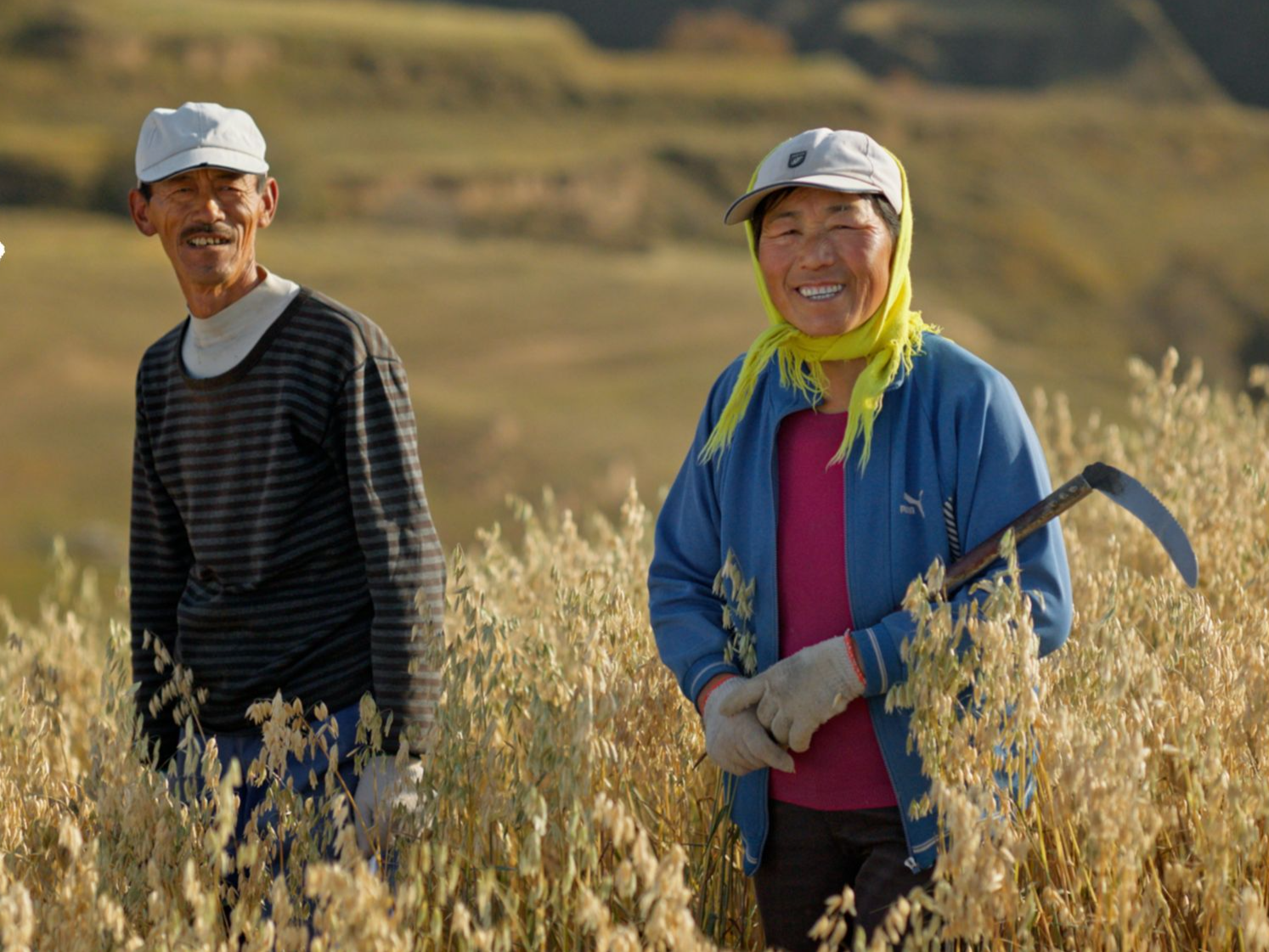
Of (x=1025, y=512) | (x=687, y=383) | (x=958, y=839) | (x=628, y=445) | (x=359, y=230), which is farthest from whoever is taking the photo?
(x=359, y=230)

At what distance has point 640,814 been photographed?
2436 mm

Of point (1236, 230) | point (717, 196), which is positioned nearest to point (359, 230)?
point (717, 196)

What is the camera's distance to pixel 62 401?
928 inches

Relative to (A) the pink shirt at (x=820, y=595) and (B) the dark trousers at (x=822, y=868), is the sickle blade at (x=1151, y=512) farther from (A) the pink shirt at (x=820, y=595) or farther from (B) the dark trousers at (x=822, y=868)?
(B) the dark trousers at (x=822, y=868)

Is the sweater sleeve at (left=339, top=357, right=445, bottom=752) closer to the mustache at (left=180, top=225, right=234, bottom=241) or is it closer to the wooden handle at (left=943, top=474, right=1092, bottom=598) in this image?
the mustache at (left=180, top=225, right=234, bottom=241)

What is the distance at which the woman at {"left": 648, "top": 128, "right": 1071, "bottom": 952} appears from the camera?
2049mm

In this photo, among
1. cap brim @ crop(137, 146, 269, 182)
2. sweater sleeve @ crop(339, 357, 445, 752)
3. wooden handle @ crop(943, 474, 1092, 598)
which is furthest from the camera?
cap brim @ crop(137, 146, 269, 182)

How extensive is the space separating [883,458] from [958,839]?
648 mm

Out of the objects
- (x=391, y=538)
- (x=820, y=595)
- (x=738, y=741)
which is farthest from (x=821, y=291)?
(x=391, y=538)

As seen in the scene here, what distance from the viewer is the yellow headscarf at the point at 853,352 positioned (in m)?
2.13

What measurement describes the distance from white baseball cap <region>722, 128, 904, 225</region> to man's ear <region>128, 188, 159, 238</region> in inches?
46.7

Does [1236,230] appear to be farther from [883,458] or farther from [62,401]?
[883,458]

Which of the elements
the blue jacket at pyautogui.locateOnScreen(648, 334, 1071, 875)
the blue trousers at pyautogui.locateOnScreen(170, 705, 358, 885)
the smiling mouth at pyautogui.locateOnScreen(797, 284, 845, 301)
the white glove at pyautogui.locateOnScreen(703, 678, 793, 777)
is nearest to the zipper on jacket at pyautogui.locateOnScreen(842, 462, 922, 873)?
the blue jacket at pyautogui.locateOnScreen(648, 334, 1071, 875)

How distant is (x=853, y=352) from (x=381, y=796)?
3.45ft
